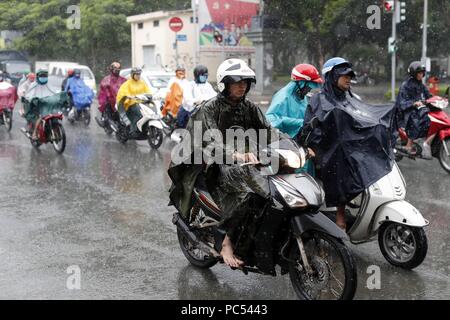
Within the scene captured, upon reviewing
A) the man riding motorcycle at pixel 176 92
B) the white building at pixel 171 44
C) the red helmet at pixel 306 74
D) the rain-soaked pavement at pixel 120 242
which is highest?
the white building at pixel 171 44

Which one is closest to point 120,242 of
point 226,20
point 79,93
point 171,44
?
point 79,93

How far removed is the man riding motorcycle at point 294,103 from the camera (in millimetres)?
6375

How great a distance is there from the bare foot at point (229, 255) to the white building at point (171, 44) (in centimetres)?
3138

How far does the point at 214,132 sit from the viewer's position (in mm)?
4902

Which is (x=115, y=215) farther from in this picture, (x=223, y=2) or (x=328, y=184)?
(x=223, y=2)

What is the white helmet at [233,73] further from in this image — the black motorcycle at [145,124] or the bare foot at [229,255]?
the black motorcycle at [145,124]

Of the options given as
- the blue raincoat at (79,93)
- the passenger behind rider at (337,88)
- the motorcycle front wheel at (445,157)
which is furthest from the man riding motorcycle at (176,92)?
the passenger behind rider at (337,88)

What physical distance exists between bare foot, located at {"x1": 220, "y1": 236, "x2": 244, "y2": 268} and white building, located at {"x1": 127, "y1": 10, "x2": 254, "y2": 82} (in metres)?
31.4

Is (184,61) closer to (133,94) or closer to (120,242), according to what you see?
(133,94)

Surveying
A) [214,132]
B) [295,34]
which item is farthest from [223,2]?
[214,132]

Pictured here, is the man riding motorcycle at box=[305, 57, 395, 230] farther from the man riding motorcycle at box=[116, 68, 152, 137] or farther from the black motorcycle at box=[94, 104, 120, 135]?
the black motorcycle at box=[94, 104, 120, 135]

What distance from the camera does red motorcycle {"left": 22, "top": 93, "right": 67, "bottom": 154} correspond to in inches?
498
